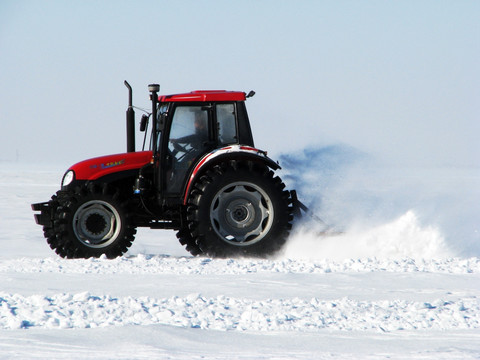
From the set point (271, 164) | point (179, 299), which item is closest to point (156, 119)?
point (271, 164)

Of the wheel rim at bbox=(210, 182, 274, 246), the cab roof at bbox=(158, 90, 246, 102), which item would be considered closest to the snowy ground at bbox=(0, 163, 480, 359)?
the wheel rim at bbox=(210, 182, 274, 246)

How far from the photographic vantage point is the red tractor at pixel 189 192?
356 inches

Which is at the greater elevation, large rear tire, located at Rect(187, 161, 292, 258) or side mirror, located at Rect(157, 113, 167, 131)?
side mirror, located at Rect(157, 113, 167, 131)

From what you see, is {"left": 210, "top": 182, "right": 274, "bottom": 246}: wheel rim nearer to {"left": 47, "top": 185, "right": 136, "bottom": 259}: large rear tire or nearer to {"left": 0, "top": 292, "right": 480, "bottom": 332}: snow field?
{"left": 47, "top": 185, "right": 136, "bottom": 259}: large rear tire

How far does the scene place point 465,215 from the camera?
508 inches

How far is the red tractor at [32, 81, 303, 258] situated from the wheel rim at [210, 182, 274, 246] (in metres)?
0.01

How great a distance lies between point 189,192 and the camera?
912 cm

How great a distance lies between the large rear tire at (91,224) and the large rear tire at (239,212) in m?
0.89

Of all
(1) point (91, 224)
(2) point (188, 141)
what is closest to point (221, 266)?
(2) point (188, 141)

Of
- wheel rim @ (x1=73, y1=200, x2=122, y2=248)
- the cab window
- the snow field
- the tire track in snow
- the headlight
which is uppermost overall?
the cab window

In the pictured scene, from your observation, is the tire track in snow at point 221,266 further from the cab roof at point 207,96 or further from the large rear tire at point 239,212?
the cab roof at point 207,96

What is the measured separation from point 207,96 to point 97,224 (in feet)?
6.88

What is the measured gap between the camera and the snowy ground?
4.86 meters

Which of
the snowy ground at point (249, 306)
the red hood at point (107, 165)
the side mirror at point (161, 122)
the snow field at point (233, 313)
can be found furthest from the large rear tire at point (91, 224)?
the snow field at point (233, 313)
